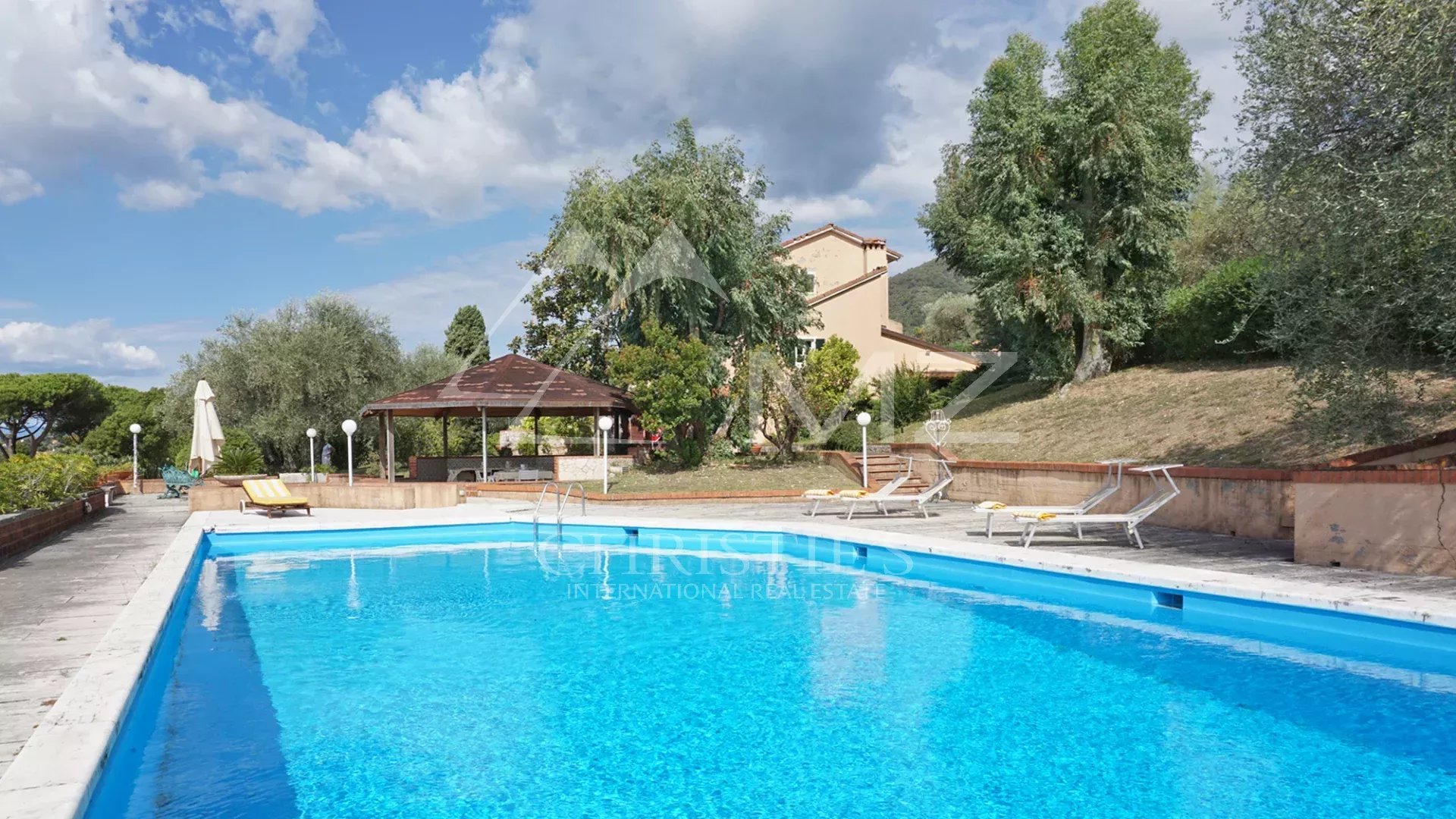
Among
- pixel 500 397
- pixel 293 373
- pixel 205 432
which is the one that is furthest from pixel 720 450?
pixel 293 373

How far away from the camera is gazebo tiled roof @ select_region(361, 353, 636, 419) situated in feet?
70.9

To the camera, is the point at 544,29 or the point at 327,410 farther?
the point at 327,410

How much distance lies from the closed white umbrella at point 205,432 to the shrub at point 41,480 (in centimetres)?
275

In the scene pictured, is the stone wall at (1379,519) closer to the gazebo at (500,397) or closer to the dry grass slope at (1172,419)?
the dry grass slope at (1172,419)

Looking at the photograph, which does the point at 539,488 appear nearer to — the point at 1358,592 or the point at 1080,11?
the point at 1358,592

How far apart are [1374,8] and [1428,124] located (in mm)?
1335

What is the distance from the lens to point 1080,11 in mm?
23250

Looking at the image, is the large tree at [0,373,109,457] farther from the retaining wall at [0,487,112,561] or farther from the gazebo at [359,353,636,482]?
the retaining wall at [0,487,112,561]

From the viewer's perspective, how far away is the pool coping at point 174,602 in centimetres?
360

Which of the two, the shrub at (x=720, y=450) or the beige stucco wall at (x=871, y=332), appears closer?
the shrub at (x=720, y=450)

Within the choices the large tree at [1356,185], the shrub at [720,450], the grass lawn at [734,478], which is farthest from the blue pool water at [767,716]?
the shrub at [720,450]

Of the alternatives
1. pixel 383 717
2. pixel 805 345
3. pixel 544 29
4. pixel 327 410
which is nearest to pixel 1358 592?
pixel 383 717

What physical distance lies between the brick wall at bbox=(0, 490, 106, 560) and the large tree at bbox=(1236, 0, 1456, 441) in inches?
583

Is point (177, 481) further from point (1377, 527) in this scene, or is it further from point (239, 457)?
point (1377, 527)
